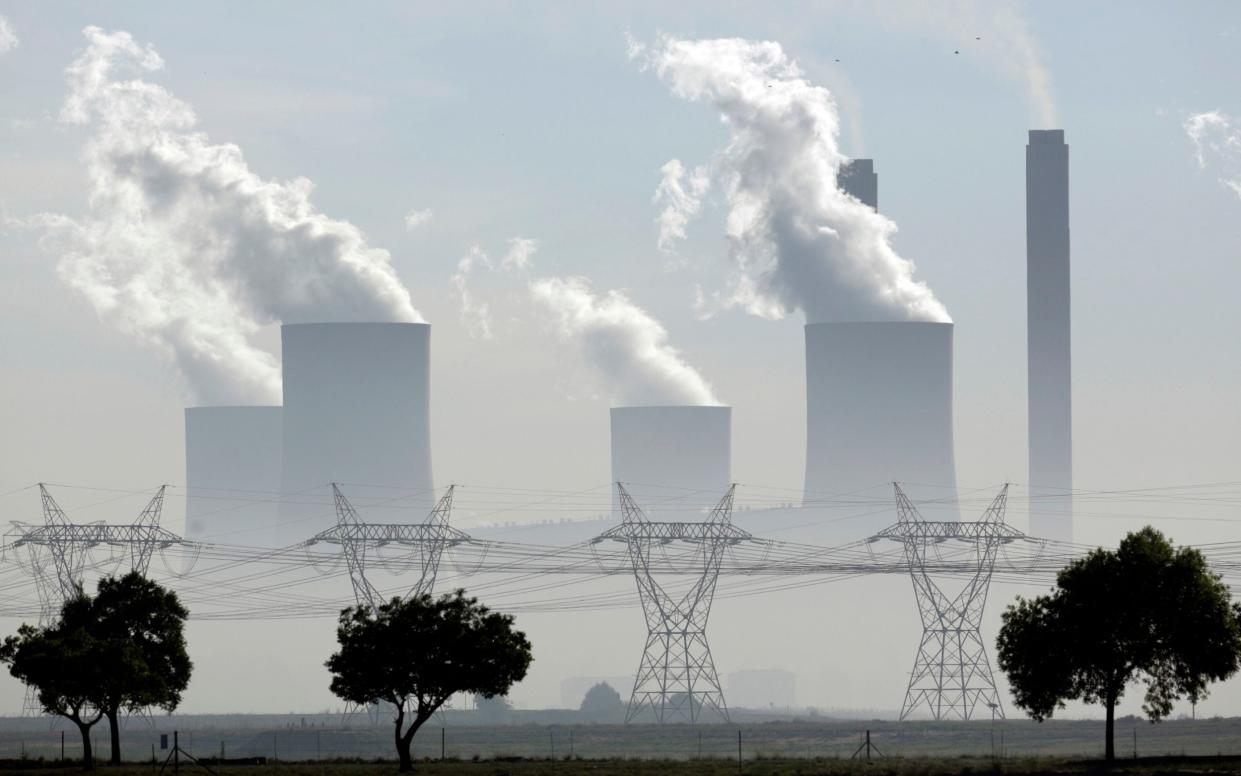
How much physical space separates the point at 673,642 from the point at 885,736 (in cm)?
1352

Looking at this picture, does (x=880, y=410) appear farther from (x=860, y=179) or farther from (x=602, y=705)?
(x=860, y=179)

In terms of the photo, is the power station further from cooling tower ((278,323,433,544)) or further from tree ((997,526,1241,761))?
tree ((997,526,1241,761))

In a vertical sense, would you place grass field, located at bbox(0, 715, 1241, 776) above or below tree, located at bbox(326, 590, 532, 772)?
below

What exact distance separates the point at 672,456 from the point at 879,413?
12.0 metres

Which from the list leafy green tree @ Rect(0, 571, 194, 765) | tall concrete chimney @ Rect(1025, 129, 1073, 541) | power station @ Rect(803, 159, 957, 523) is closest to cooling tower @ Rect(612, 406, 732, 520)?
power station @ Rect(803, 159, 957, 523)

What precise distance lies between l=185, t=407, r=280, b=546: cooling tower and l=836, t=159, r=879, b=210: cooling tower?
73364 millimetres

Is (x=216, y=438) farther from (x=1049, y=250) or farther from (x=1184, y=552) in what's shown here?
(x=1184, y=552)

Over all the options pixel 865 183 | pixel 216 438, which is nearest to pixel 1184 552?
pixel 216 438

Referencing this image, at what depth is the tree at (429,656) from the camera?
33.4 m

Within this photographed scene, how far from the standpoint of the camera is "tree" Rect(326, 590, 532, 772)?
33.4m

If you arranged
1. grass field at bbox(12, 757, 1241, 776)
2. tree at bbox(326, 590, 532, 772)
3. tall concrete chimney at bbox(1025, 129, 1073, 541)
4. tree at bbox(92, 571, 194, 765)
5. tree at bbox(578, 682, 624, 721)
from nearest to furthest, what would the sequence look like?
grass field at bbox(12, 757, 1241, 776), tree at bbox(326, 590, 532, 772), tree at bbox(92, 571, 194, 765), tree at bbox(578, 682, 624, 721), tall concrete chimney at bbox(1025, 129, 1073, 541)

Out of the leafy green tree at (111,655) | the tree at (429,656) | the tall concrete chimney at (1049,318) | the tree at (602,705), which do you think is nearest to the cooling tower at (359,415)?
the tree at (602,705)

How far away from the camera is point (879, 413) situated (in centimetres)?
10112

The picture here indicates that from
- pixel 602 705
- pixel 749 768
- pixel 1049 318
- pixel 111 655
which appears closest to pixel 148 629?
pixel 111 655
